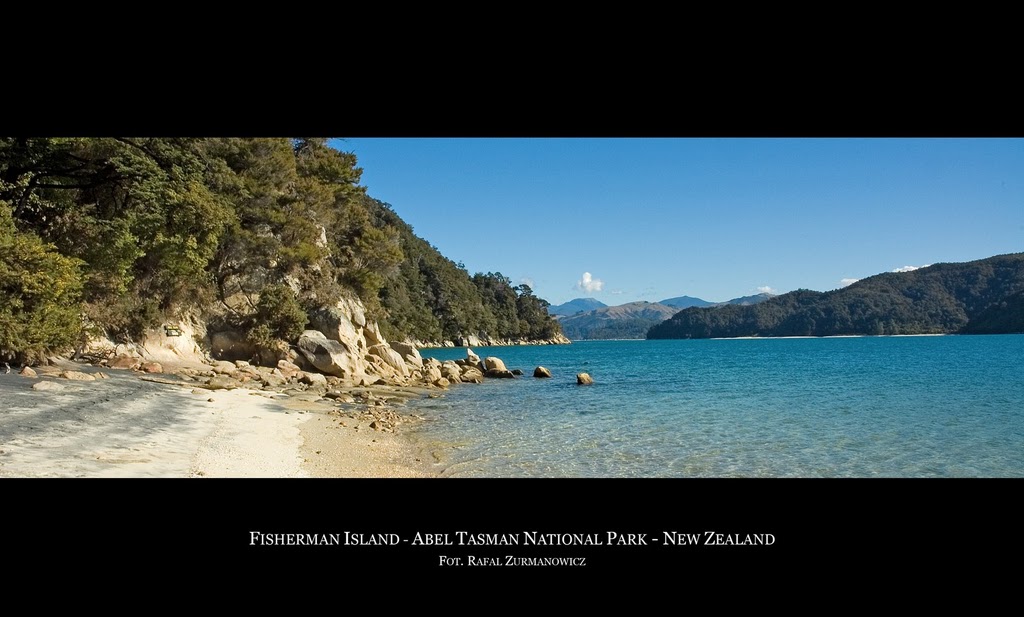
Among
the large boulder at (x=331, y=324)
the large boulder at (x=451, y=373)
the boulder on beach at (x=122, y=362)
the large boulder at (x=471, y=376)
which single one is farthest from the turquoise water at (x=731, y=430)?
the boulder on beach at (x=122, y=362)

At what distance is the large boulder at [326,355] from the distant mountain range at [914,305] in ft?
280

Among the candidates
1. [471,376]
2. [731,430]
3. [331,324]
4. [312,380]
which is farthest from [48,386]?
[471,376]

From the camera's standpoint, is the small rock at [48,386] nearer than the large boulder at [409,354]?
Yes

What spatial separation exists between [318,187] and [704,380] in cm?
1949

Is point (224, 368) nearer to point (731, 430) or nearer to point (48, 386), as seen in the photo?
point (48, 386)

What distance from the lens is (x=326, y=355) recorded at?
21156 millimetres

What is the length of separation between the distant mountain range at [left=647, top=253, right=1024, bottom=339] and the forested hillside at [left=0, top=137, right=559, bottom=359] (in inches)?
3351

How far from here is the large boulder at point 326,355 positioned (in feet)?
69.2

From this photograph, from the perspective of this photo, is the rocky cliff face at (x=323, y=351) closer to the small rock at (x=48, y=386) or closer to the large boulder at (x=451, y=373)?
the large boulder at (x=451, y=373)
